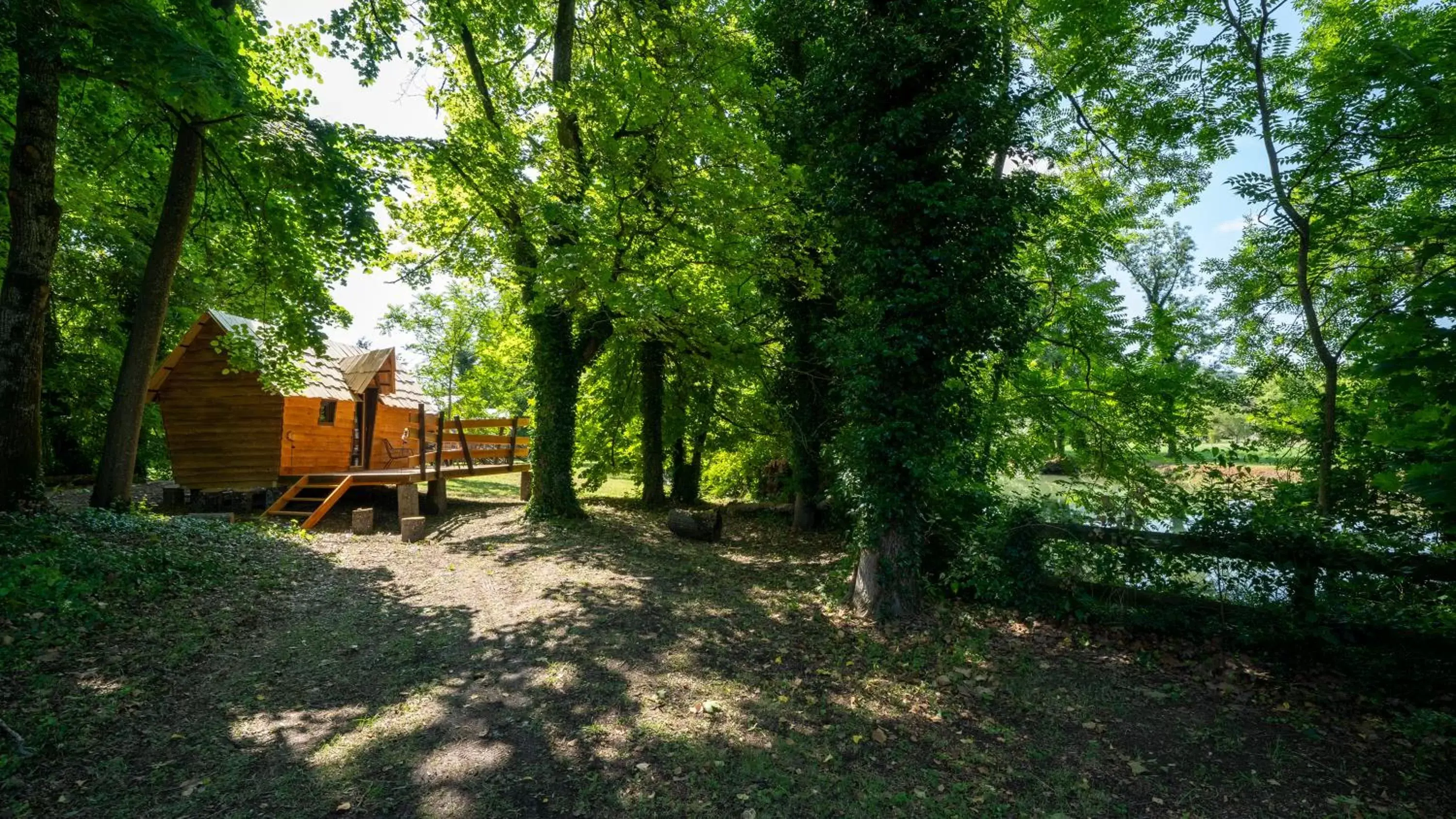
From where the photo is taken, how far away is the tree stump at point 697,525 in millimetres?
11336

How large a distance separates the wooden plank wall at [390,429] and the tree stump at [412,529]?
6404mm

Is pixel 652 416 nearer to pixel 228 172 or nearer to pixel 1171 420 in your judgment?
pixel 228 172

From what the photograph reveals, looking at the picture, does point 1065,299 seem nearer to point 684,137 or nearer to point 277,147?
point 684,137

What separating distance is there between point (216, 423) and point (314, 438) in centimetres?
187

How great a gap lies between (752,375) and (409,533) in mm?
6942

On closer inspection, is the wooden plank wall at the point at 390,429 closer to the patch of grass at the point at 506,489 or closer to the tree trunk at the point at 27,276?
the patch of grass at the point at 506,489

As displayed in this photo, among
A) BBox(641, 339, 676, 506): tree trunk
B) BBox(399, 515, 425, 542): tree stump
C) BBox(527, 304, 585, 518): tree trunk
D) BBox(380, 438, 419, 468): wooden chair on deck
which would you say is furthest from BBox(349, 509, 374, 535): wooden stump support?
BBox(380, 438, 419, 468): wooden chair on deck

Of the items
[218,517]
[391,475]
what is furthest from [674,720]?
[391,475]

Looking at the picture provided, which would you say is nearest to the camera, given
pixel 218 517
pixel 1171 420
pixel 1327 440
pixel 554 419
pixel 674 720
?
pixel 674 720

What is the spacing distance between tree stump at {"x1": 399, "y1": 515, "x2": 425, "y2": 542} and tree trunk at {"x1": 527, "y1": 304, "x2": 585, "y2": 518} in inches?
76.8

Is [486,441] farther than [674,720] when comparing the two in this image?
Yes

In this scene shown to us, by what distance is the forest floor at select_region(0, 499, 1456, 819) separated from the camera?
353cm

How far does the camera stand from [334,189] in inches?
303

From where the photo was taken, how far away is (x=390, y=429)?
60.0 feet
